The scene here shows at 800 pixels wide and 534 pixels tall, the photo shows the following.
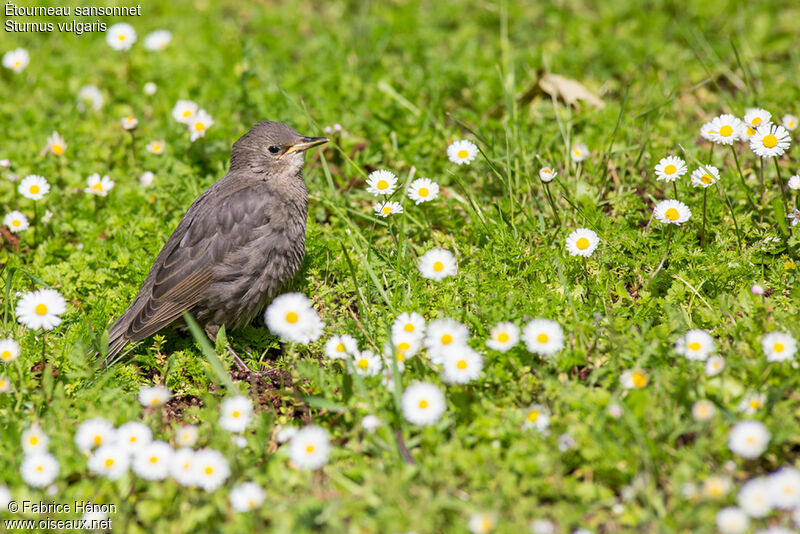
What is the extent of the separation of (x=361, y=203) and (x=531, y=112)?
1.68 m

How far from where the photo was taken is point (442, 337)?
3707mm

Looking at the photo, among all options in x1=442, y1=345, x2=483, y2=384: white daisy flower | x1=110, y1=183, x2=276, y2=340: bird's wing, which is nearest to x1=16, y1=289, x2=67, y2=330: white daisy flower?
x1=110, y1=183, x2=276, y2=340: bird's wing

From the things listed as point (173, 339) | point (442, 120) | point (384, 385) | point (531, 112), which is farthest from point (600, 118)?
point (173, 339)

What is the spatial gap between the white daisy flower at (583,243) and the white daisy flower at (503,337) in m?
0.81

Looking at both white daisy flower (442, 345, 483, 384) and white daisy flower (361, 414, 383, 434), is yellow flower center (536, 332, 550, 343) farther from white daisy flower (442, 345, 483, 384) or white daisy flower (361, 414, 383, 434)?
white daisy flower (361, 414, 383, 434)

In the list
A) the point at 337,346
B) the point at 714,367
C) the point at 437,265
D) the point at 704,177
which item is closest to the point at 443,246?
the point at 437,265

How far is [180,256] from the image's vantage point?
4859 millimetres

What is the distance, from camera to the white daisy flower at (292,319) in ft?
12.2

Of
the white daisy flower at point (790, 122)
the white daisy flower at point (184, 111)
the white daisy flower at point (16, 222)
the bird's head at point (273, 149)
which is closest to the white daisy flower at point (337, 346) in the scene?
the bird's head at point (273, 149)

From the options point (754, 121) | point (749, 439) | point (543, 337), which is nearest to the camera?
point (749, 439)

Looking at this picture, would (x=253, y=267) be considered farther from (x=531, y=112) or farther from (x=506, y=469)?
(x=531, y=112)

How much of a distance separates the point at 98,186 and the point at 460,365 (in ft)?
11.4

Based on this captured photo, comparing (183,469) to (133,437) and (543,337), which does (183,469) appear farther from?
(543,337)

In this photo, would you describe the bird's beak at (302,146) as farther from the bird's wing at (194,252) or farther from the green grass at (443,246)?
the bird's wing at (194,252)
